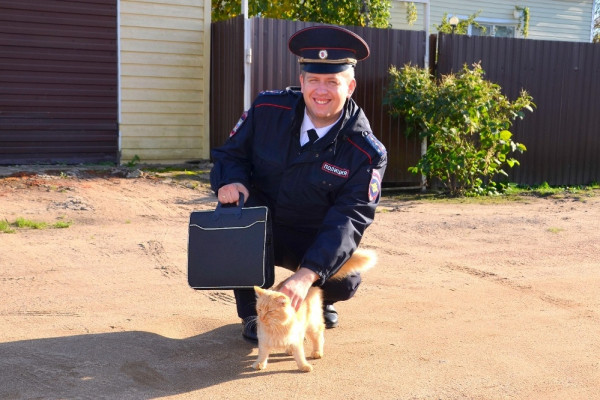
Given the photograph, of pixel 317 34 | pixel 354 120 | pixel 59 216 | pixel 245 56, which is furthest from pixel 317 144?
pixel 245 56

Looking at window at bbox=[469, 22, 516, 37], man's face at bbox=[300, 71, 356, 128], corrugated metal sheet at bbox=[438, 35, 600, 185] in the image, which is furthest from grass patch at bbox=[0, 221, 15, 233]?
window at bbox=[469, 22, 516, 37]

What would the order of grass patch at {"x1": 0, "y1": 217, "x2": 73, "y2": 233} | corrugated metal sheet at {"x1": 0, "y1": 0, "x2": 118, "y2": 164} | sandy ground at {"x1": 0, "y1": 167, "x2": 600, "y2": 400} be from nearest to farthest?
1. sandy ground at {"x1": 0, "y1": 167, "x2": 600, "y2": 400}
2. grass patch at {"x1": 0, "y1": 217, "x2": 73, "y2": 233}
3. corrugated metal sheet at {"x1": 0, "y1": 0, "x2": 118, "y2": 164}

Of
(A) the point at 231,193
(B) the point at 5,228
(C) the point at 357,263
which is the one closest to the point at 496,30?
(B) the point at 5,228

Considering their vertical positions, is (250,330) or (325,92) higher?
(325,92)

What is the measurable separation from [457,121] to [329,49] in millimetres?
5987

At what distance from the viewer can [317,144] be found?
13.0 feet

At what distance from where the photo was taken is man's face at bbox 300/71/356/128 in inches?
152

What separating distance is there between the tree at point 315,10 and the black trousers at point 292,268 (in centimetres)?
891

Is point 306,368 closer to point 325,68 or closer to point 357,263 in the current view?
point 357,263

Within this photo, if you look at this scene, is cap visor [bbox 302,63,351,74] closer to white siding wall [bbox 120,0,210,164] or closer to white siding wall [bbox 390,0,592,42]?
white siding wall [bbox 120,0,210,164]

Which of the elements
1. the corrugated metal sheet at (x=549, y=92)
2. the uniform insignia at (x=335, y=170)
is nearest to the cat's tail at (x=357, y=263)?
the uniform insignia at (x=335, y=170)

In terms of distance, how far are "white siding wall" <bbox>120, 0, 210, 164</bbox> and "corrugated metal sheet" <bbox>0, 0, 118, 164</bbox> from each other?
0.21 metres

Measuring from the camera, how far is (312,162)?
396cm

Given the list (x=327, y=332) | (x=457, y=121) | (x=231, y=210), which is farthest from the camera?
(x=457, y=121)
